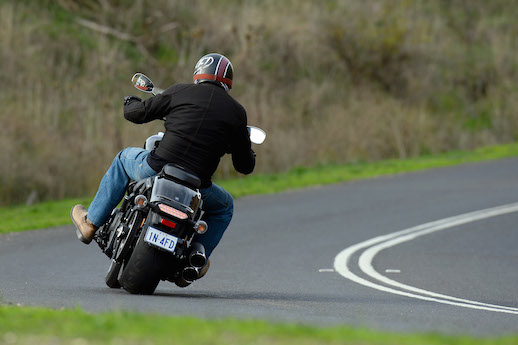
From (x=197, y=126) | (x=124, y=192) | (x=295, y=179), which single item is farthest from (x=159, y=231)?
(x=295, y=179)

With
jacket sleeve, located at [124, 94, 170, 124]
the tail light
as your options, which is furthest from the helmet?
the tail light

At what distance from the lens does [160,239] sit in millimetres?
8102

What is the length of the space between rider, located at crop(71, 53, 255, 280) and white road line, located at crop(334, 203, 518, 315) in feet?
7.24

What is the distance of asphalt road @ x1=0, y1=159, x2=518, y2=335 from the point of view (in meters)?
7.78

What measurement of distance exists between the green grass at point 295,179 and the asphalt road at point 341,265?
2.58 feet

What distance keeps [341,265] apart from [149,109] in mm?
4196

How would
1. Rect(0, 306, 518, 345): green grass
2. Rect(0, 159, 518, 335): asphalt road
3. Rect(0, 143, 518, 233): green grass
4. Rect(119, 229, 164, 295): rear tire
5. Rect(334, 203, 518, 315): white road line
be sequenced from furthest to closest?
1. Rect(0, 143, 518, 233): green grass
2. Rect(334, 203, 518, 315): white road line
3. Rect(119, 229, 164, 295): rear tire
4. Rect(0, 159, 518, 335): asphalt road
5. Rect(0, 306, 518, 345): green grass

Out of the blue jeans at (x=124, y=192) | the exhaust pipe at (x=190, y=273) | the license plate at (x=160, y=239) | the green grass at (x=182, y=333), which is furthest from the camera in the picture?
the blue jeans at (x=124, y=192)

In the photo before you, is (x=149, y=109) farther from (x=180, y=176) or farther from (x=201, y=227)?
(x=201, y=227)

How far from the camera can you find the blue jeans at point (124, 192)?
8.62 m

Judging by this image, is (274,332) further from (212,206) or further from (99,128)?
(99,128)

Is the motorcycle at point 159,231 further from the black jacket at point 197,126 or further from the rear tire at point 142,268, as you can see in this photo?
the black jacket at point 197,126

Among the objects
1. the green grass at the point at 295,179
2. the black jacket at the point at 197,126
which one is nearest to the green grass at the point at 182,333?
the black jacket at the point at 197,126

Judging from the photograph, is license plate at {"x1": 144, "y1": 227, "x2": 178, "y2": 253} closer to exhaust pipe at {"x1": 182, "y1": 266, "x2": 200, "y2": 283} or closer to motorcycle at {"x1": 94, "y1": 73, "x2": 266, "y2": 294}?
motorcycle at {"x1": 94, "y1": 73, "x2": 266, "y2": 294}
